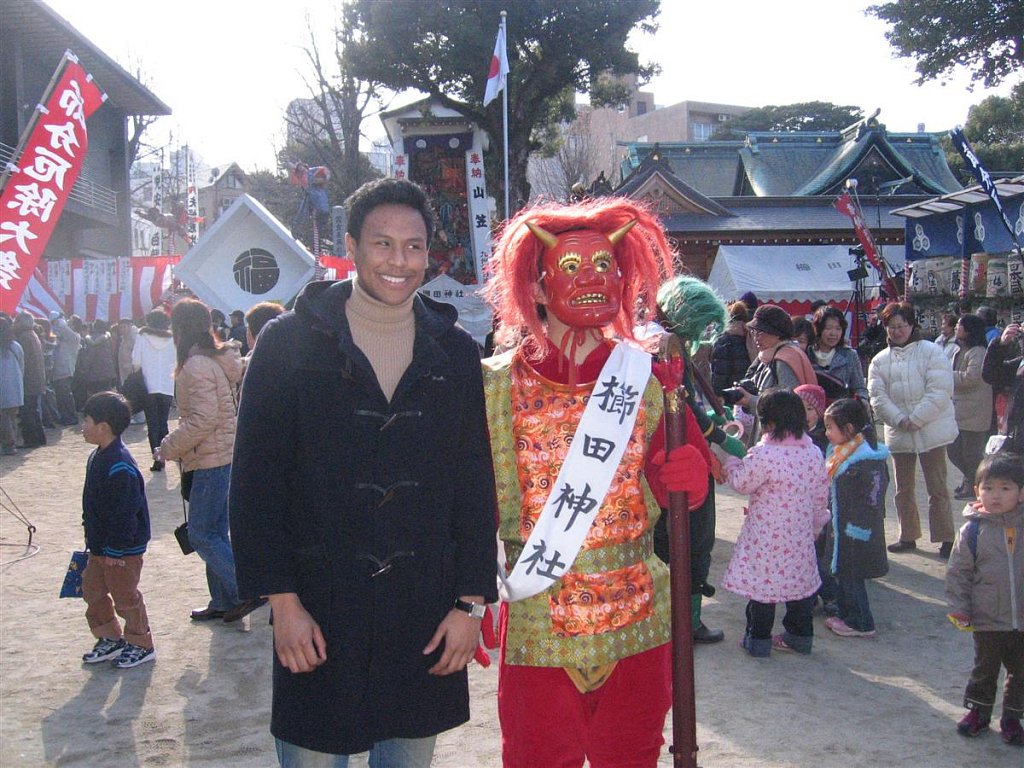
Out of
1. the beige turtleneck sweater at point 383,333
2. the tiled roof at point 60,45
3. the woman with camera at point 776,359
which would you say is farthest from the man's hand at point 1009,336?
the tiled roof at point 60,45

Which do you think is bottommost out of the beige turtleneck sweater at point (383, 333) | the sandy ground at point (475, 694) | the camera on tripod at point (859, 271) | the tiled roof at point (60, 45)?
the sandy ground at point (475, 694)

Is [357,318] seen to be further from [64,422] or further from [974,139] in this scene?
[974,139]

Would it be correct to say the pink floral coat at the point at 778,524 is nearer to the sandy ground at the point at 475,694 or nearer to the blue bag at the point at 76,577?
the sandy ground at the point at 475,694

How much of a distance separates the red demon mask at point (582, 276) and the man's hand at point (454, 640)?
82 centimetres

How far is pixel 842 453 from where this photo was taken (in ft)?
17.2

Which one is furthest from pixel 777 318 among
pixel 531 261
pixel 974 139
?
pixel 974 139

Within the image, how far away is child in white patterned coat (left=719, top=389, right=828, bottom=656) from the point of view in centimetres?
452

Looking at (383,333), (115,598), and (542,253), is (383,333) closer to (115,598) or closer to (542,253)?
(542,253)

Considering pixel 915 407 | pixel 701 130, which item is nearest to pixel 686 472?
pixel 915 407

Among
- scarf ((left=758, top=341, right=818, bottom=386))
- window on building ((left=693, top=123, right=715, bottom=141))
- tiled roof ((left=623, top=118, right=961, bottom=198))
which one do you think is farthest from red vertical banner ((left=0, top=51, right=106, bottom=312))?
window on building ((left=693, top=123, right=715, bottom=141))

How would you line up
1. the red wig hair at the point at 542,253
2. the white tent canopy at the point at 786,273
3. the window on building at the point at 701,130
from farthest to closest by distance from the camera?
1. the window on building at the point at 701,130
2. the white tent canopy at the point at 786,273
3. the red wig hair at the point at 542,253

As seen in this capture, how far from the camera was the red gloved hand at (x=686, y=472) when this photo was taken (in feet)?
8.12

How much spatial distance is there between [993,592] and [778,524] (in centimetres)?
111

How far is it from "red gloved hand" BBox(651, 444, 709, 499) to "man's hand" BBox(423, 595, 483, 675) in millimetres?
629
